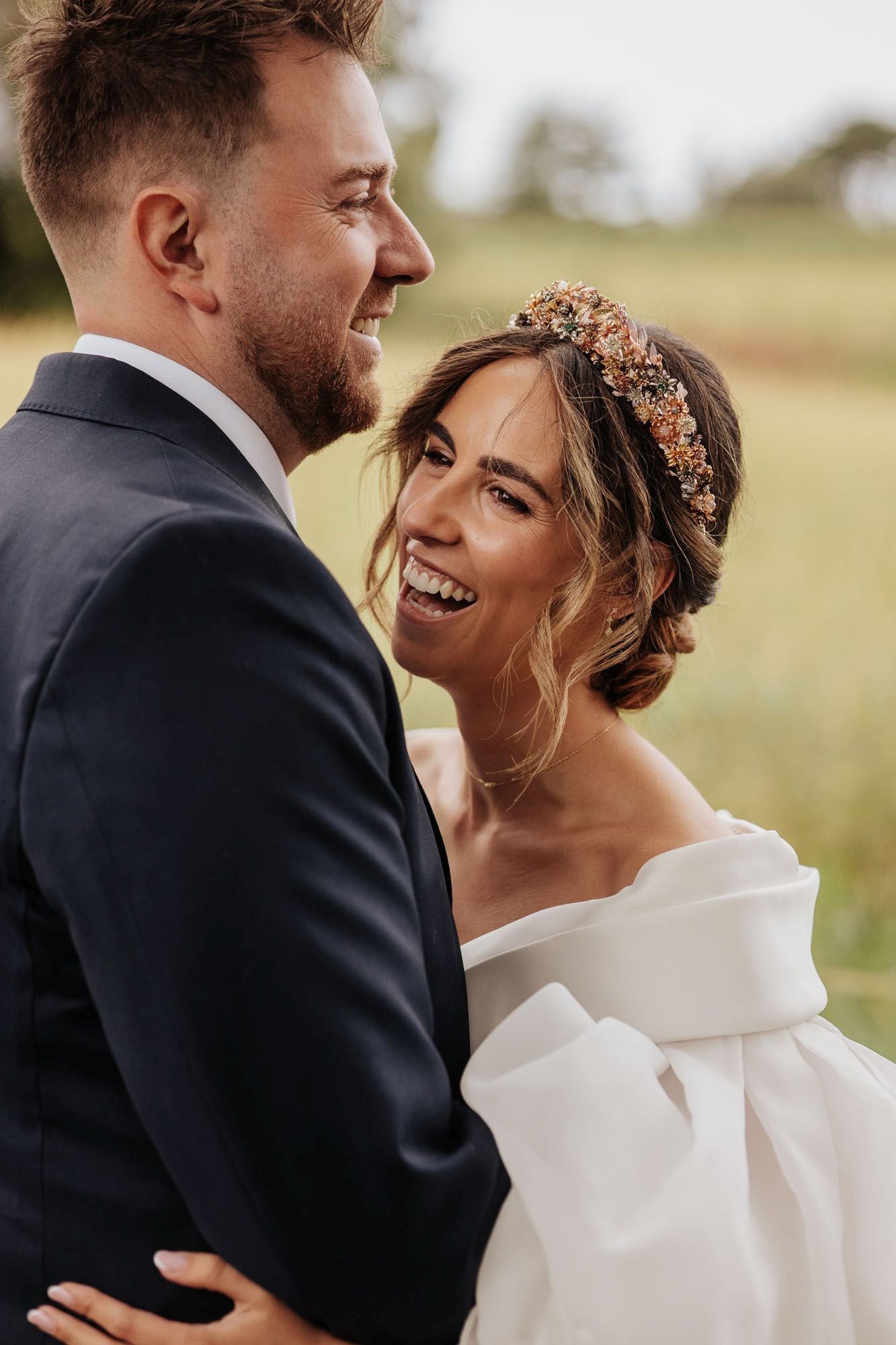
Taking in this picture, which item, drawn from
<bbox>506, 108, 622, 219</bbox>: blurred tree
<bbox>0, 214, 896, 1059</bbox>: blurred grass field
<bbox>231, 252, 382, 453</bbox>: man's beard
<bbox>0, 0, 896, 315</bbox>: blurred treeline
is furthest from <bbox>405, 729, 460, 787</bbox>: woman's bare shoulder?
<bbox>506, 108, 622, 219</bbox>: blurred tree

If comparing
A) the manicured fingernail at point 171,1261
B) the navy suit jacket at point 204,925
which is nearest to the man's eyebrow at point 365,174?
the navy suit jacket at point 204,925

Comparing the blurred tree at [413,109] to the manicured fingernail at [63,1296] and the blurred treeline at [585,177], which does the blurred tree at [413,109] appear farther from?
the manicured fingernail at [63,1296]

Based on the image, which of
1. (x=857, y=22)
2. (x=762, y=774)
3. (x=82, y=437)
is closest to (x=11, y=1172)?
(x=82, y=437)

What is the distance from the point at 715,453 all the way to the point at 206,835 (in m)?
1.69

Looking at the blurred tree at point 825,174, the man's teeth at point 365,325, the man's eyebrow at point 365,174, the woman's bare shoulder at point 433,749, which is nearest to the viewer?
the man's eyebrow at point 365,174

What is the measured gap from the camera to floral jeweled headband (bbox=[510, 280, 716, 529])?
241 centimetres

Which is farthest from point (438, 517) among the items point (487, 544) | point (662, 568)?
point (662, 568)

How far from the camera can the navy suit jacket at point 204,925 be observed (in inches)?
45.4

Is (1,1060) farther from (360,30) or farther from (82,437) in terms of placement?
(360,30)

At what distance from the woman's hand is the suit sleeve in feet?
0.33

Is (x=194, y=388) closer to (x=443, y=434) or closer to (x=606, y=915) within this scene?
(x=443, y=434)

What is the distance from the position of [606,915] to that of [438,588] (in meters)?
0.67

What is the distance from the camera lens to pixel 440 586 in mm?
2309

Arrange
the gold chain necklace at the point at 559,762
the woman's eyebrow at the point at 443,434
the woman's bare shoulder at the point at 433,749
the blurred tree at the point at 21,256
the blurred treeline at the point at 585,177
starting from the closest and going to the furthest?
the woman's eyebrow at the point at 443,434
the gold chain necklace at the point at 559,762
the woman's bare shoulder at the point at 433,749
the blurred tree at the point at 21,256
the blurred treeline at the point at 585,177
